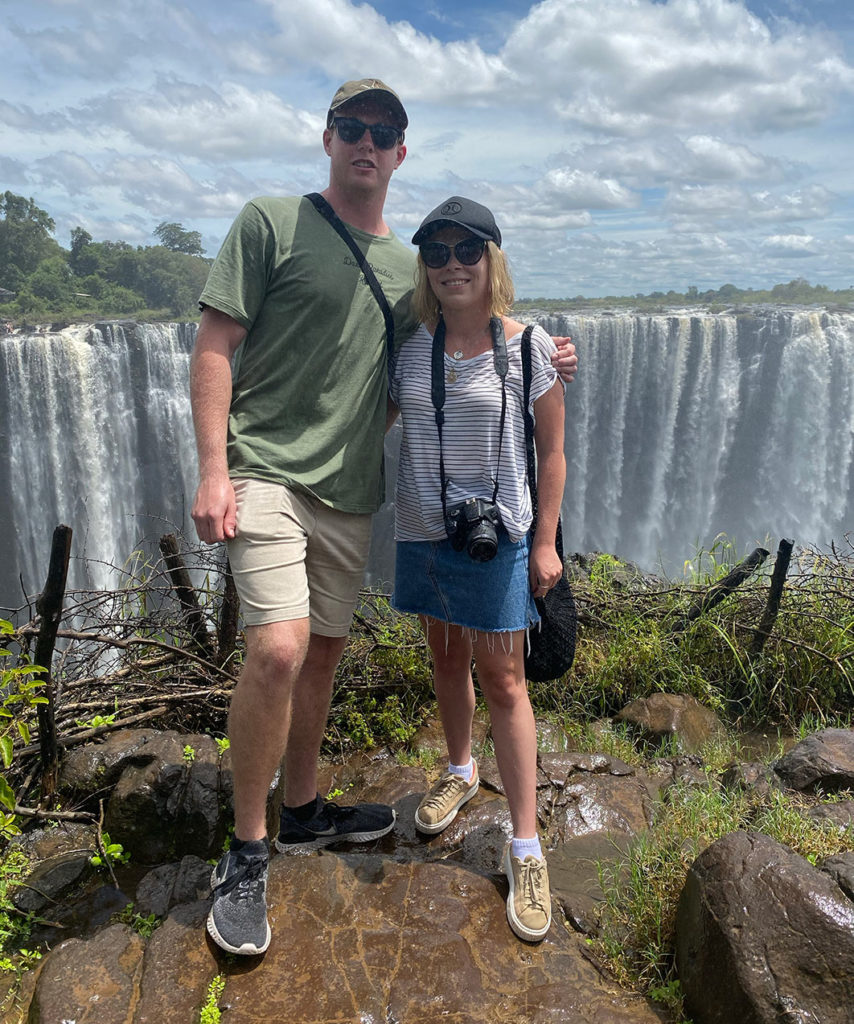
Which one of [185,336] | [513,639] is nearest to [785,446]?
[185,336]

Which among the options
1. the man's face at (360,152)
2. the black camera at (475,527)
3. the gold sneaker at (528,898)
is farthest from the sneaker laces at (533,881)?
the man's face at (360,152)

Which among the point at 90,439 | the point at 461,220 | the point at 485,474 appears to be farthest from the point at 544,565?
the point at 90,439

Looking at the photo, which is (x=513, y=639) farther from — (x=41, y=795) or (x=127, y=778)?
(x=41, y=795)

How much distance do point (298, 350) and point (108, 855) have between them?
1631 millimetres

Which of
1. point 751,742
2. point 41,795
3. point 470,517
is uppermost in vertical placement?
point 470,517

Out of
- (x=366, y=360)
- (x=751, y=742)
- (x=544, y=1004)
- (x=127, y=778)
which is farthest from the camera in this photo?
(x=751, y=742)

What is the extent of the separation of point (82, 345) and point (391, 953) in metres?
15.8

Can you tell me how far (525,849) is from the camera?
1997mm

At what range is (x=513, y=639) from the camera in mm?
2027

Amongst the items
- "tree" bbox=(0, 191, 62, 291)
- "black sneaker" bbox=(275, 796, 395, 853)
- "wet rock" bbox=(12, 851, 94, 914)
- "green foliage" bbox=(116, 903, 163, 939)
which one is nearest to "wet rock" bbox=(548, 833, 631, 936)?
"black sneaker" bbox=(275, 796, 395, 853)

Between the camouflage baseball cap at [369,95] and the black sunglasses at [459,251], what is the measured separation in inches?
17.9

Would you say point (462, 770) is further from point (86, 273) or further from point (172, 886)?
point (86, 273)

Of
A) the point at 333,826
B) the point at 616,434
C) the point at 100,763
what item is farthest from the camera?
the point at 616,434

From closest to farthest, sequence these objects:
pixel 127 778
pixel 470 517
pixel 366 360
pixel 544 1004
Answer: pixel 544 1004
pixel 470 517
pixel 366 360
pixel 127 778
